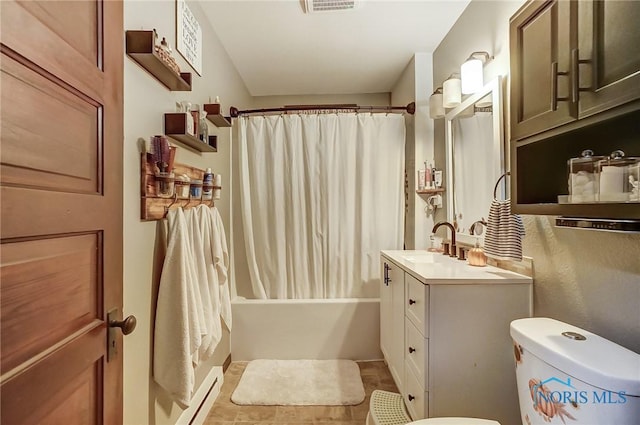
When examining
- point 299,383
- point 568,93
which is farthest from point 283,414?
point 568,93

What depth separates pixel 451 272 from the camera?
1.42 m

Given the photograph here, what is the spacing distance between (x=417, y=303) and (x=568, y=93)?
3.23 ft

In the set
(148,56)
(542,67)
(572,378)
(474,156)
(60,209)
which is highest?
(148,56)

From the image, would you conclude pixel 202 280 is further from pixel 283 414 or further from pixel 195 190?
pixel 283 414

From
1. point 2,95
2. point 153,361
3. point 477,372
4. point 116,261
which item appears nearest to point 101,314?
point 116,261

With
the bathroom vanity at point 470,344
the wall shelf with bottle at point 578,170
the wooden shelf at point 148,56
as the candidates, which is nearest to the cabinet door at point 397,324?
the bathroom vanity at point 470,344

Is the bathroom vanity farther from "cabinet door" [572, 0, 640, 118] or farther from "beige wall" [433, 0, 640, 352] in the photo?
"cabinet door" [572, 0, 640, 118]

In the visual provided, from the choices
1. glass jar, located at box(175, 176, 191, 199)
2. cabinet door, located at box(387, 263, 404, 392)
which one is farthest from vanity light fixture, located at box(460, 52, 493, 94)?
glass jar, located at box(175, 176, 191, 199)

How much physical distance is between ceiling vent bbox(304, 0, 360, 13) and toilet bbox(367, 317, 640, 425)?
6.16 feet

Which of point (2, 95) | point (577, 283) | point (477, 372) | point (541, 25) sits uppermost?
point (541, 25)

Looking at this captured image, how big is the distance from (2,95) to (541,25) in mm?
1400

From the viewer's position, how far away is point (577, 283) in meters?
1.09

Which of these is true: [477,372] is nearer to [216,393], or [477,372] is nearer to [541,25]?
[541,25]

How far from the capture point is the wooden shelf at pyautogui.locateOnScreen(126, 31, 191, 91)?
1.10 metres
